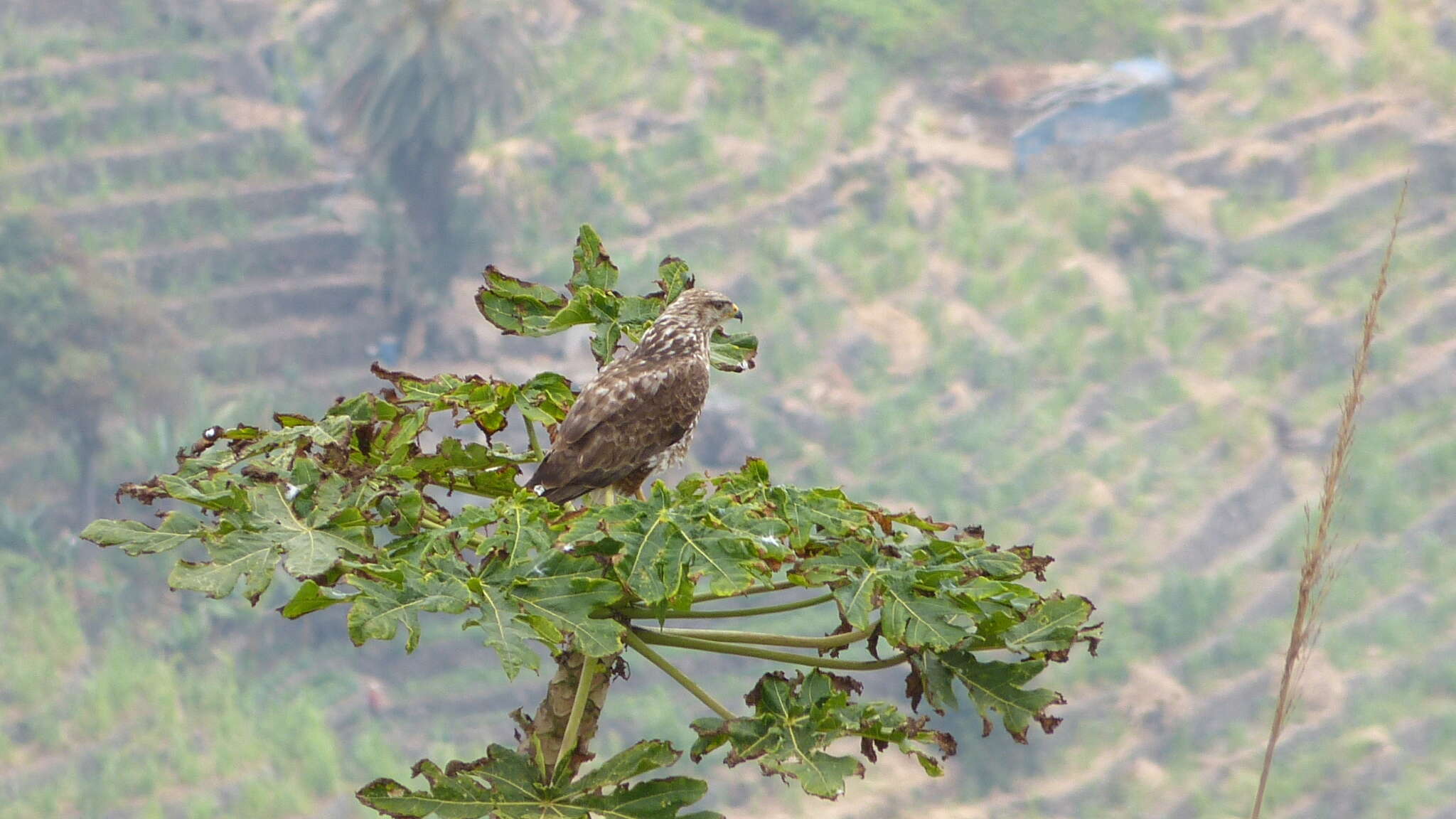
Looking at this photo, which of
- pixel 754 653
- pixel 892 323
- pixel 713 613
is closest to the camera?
pixel 754 653

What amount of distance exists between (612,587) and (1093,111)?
3583 centimetres

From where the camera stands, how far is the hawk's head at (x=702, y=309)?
11.8 ft

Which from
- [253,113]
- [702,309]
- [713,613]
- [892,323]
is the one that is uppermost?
[892,323]

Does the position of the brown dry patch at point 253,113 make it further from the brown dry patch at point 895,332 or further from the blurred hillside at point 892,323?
the brown dry patch at point 895,332

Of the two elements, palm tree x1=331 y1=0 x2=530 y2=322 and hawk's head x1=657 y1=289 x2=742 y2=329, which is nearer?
hawk's head x1=657 y1=289 x2=742 y2=329

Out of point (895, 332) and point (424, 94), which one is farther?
point (895, 332)

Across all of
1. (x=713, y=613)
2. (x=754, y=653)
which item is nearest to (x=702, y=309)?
(x=713, y=613)

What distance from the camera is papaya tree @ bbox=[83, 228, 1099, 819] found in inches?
88.5

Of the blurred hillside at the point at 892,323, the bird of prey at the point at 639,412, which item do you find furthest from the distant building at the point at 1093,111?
the bird of prey at the point at 639,412

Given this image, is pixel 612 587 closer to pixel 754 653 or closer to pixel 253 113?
pixel 754 653

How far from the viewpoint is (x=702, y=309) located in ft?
12.2

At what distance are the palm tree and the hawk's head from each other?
27388 mm

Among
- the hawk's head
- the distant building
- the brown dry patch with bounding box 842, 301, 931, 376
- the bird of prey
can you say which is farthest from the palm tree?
the bird of prey

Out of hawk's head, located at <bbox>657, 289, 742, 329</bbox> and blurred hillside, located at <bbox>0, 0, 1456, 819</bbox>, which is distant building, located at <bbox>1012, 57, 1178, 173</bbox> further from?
hawk's head, located at <bbox>657, 289, 742, 329</bbox>
